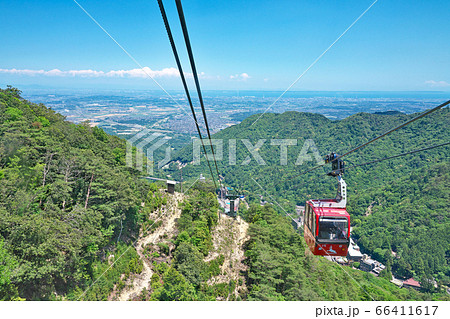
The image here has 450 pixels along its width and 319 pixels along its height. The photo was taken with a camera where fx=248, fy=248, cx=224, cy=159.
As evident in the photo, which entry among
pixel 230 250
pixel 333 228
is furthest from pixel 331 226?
pixel 230 250

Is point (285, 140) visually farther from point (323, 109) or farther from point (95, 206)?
point (95, 206)

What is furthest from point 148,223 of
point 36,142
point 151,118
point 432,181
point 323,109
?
point 323,109

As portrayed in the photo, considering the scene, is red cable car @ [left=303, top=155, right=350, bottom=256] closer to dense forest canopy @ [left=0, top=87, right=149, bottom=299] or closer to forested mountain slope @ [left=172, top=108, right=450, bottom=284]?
dense forest canopy @ [left=0, top=87, right=149, bottom=299]

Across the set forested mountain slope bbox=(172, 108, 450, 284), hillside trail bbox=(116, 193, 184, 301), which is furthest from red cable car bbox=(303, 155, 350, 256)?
forested mountain slope bbox=(172, 108, 450, 284)

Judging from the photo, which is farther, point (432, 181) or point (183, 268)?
point (432, 181)

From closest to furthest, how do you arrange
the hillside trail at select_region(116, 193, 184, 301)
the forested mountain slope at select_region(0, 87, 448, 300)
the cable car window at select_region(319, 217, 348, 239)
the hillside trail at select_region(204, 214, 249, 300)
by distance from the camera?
1. the cable car window at select_region(319, 217, 348, 239)
2. the forested mountain slope at select_region(0, 87, 448, 300)
3. the hillside trail at select_region(116, 193, 184, 301)
4. the hillside trail at select_region(204, 214, 249, 300)
